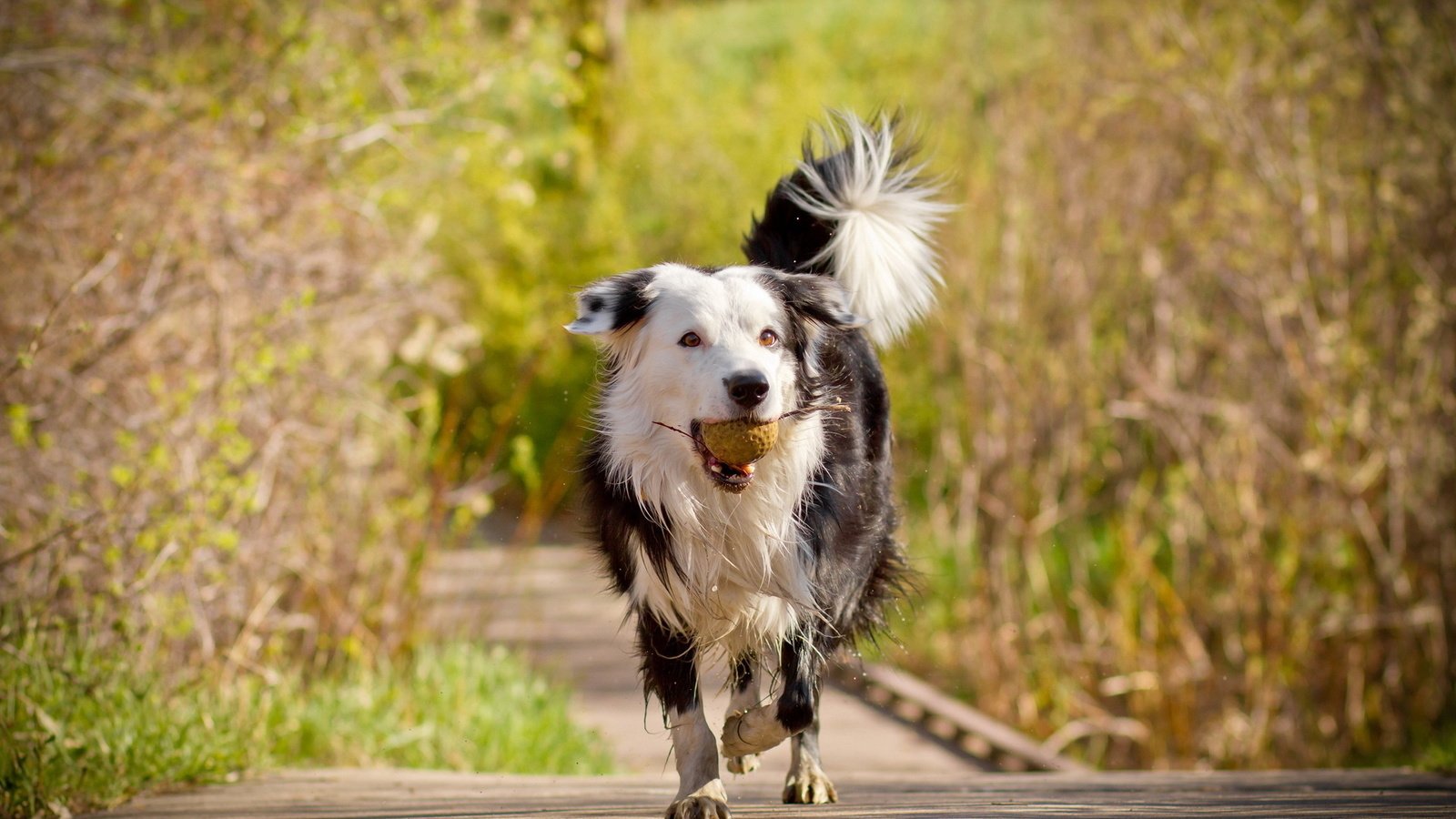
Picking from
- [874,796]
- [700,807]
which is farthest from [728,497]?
[874,796]

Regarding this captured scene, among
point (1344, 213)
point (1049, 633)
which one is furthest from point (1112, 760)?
point (1344, 213)

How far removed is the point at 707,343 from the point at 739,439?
258 millimetres

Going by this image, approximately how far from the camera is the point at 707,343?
3498 mm

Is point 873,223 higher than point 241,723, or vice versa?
point 873,223

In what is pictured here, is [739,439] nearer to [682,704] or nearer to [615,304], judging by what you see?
[615,304]

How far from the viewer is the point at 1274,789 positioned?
13.7 feet

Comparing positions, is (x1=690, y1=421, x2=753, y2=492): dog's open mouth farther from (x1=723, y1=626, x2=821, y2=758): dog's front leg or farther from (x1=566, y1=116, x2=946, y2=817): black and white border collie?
(x1=723, y1=626, x2=821, y2=758): dog's front leg

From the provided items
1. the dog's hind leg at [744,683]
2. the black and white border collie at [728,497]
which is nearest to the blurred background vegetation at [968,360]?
the black and white border collie at [728,497]

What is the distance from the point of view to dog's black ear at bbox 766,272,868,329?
369 centimetres

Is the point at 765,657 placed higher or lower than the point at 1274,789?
higher

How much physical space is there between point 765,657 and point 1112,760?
4316 millimetres

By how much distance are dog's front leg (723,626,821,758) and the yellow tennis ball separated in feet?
1.81

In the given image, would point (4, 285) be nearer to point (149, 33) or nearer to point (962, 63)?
point (149, 33)

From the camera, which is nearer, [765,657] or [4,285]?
[765,657]
